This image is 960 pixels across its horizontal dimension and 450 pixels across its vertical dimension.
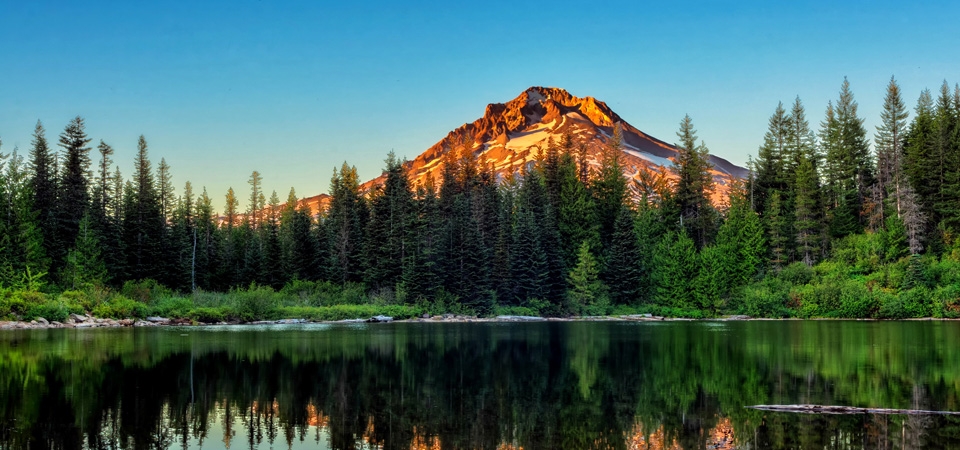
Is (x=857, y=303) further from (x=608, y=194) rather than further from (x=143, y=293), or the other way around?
(x=143, y=293)

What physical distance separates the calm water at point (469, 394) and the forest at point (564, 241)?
3094 cm

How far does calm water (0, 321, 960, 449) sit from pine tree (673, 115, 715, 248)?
5318 centimetres

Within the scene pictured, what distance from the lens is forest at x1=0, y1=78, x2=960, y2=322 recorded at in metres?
64.9

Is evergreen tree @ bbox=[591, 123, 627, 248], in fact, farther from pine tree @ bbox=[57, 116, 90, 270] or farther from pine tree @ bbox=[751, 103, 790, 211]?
pine tree @ bbox=[57, 116, 90, 270]

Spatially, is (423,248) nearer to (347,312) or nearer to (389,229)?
(389,229)

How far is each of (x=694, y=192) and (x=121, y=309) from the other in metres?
62.3

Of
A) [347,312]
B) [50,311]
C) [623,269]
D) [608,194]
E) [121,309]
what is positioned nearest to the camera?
[50,311]

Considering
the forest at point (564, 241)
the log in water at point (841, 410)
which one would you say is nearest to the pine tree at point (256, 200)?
the forest at point (564, 241)

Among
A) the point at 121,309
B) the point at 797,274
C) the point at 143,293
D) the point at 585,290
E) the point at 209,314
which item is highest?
the point at 797,274

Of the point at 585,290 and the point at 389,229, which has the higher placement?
the point at 389,229

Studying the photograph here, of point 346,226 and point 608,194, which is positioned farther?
point 608,194

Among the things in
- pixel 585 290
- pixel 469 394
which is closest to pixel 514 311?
pixel 585 290

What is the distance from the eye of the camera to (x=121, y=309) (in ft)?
180

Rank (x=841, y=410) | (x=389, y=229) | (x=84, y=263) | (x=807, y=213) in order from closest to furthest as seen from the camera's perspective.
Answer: (x=841, y=410), (x=84, y=263), (x=807, y=213), (x=389, y=229)
